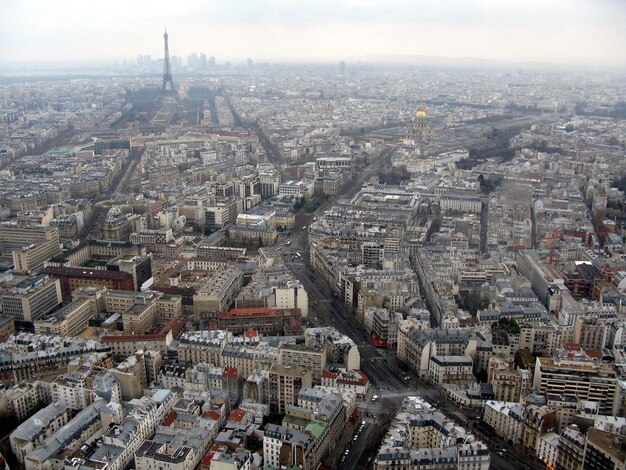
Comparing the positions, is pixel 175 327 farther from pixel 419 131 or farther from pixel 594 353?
pixel 419 131

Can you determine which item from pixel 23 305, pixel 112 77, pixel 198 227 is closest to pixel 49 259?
pixel 23 305

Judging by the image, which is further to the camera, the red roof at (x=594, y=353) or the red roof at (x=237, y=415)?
the red roof at (x=594, y=353)

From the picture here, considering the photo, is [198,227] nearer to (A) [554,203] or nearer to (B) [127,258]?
(B) [127,258]

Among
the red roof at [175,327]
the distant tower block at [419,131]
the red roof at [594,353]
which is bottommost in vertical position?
the red roof at [175,327]

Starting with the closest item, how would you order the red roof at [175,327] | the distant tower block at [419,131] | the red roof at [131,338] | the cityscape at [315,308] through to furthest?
the cityscape at [315,308] < the red roof at [131,338] < the red roof at [175,327] < the distant tower block at [419,131]

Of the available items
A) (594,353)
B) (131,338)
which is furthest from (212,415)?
(594,353)

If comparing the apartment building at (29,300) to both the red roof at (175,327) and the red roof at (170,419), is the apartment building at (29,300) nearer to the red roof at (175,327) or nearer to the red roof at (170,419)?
the red roof at (175,327)

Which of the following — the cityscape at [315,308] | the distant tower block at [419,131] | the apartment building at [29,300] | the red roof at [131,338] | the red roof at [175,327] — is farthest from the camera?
the distant tower block at [419,131]

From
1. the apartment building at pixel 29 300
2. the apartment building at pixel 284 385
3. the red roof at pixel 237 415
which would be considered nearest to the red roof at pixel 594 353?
the apartment building at pixel 284 385

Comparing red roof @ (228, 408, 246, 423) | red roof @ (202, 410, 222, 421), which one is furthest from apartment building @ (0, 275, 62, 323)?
red roof @ (228, 408, 246, 423)
